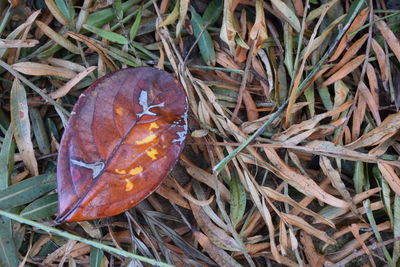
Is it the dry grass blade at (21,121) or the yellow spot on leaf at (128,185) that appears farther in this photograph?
the dry grass blade at (21,121)

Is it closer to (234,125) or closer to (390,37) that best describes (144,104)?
(234,125)

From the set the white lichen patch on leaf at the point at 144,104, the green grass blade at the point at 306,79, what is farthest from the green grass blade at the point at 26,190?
the green grass blade at the point at 306,79

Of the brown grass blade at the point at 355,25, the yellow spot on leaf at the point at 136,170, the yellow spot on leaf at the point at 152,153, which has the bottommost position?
the yellow spot on leaf at the point at 136,170

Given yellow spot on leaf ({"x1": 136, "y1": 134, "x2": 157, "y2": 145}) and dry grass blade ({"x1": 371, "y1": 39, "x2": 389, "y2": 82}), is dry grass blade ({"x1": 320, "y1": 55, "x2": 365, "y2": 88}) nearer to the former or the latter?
dry grass blade ({"x1": 371, "y1": 39, "x2": 389, "y2": 82})

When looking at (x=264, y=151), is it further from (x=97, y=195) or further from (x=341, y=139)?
(x=97, y=195)

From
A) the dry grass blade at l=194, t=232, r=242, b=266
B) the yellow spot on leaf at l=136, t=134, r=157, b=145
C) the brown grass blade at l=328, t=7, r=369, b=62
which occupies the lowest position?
the dry grass blade at l=194, t=232, r=242, b=266

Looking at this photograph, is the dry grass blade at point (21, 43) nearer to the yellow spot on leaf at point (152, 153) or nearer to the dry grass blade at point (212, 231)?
the yellow spot on leaf at point (152, 153)

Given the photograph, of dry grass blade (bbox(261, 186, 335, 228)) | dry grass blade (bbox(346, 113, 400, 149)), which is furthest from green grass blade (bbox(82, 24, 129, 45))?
dry grass blade (bbox(346, 113, 400, 149))

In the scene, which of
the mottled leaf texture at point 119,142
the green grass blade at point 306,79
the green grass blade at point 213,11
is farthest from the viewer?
the green grass blade at point 213,11

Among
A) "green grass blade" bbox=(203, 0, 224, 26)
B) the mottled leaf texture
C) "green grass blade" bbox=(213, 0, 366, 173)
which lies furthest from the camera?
"green grass blade" bbox=(203, 0, 224, 26)
